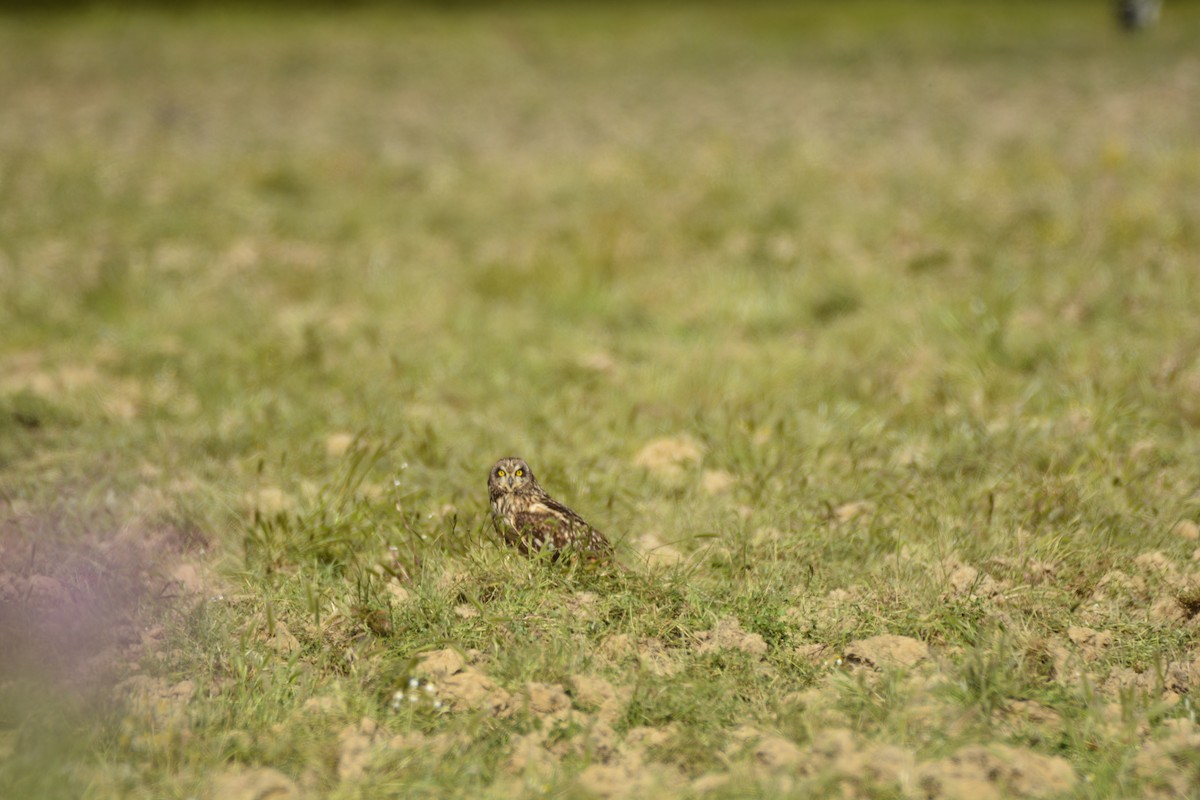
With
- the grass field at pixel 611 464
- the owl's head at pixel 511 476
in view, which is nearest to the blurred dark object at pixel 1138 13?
the grass field at pixel 611 464

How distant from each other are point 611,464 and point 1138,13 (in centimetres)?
1849

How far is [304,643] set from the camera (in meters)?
3.50

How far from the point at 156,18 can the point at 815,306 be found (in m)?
19.4

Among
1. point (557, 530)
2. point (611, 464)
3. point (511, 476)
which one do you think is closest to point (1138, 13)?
point (611, 464)

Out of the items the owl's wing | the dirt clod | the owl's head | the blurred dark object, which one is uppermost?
the blurred dark object

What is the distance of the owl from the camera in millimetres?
3752

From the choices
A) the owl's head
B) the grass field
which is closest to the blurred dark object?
the grass field

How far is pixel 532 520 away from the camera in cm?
381

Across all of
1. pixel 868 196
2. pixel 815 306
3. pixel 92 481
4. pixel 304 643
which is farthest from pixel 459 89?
pixel 304 643

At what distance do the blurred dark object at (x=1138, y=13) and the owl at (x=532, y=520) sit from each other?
1891 cm

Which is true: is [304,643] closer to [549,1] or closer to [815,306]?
[815,306]

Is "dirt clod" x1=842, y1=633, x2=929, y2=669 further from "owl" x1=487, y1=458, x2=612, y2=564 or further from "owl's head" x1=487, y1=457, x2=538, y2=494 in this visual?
"owl's head" x1=487, y1=457, x2=538, y2=494

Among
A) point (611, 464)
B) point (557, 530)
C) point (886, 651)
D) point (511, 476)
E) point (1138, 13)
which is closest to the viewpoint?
point (886, 651)

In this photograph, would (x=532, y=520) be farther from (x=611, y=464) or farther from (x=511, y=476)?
(x=611, y=464)
